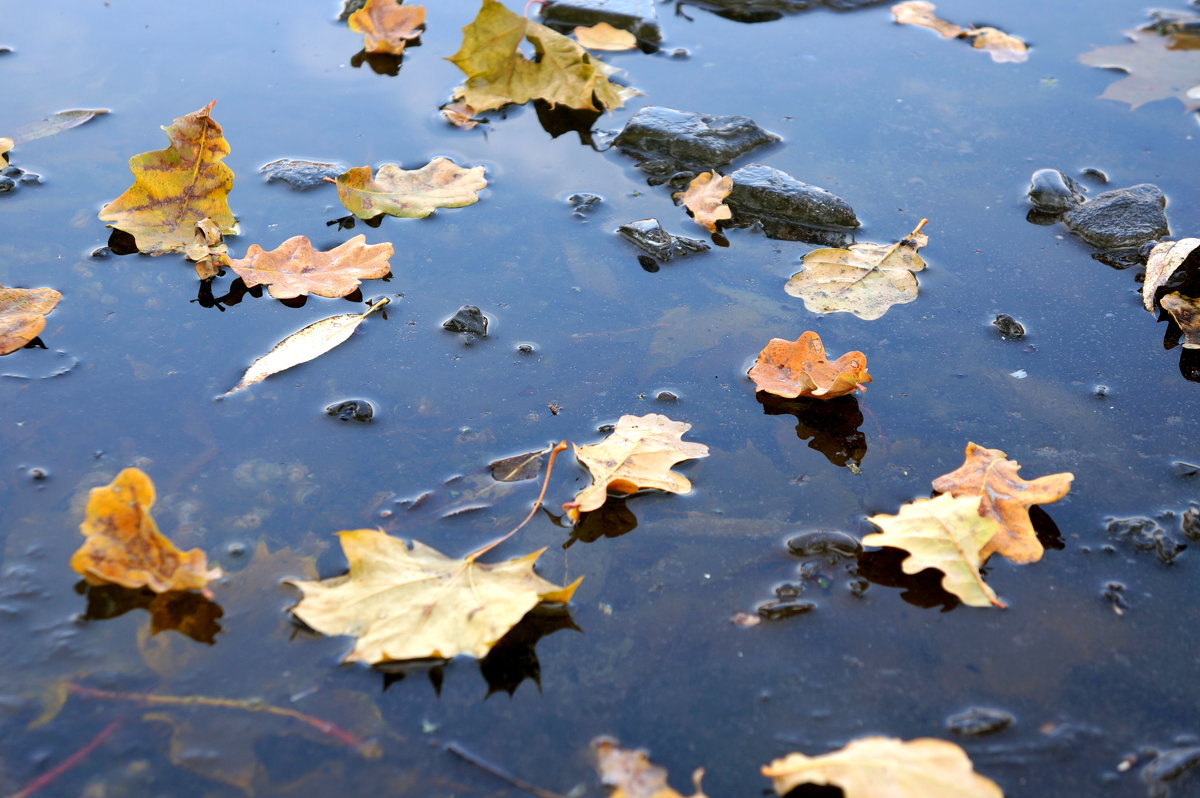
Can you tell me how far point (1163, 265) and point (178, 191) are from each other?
2527 millimetres

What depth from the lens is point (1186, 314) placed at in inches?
87.6

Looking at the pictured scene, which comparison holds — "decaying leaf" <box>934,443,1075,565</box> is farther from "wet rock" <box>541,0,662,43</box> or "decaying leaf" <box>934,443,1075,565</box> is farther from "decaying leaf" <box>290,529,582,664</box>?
"wet rock" <box>541,0,662,43</box>

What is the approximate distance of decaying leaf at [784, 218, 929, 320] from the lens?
226cm

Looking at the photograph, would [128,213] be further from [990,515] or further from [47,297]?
[990,515]

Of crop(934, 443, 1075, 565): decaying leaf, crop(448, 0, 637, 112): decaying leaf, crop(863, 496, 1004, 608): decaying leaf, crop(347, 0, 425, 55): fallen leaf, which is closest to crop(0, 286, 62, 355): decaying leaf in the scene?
Result: crop(448, 0, 637, 112): decaying leaf

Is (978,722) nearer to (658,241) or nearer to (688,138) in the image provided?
(658,241)

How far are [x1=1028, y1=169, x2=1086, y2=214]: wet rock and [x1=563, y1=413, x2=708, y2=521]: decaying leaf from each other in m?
1.43

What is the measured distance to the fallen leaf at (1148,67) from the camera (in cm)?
314

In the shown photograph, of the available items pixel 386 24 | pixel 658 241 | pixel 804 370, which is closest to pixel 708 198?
pixel 658 241

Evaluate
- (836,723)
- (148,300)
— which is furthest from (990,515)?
(148,300)

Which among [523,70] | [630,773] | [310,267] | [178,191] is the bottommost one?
[630,773]

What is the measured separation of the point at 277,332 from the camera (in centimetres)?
215

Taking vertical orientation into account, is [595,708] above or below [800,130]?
below

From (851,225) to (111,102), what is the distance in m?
2.38
